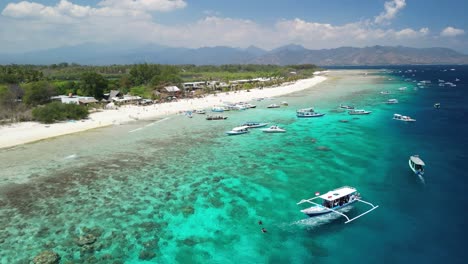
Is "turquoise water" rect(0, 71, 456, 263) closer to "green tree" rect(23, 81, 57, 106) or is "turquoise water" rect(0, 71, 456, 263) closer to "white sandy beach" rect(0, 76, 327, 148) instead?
"white sandy beach" rect(0, 76, 327, 148)

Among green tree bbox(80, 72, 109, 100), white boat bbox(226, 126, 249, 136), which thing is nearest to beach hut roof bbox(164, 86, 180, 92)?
green tree bbox(80, 72, 109, 100)

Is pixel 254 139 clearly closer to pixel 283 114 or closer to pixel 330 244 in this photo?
pixel 283 114

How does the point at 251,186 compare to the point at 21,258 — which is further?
the point at 251,186

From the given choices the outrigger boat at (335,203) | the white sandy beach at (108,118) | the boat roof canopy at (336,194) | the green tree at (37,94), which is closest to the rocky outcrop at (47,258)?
the outrigger boat at (335,203)

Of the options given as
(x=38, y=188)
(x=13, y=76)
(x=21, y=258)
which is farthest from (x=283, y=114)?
(x=13, y=76)

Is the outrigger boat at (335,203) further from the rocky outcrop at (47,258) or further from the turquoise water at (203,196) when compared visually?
the rocky outcrop at (47,258)

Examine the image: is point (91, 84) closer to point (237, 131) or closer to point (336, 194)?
point (237, 131)
